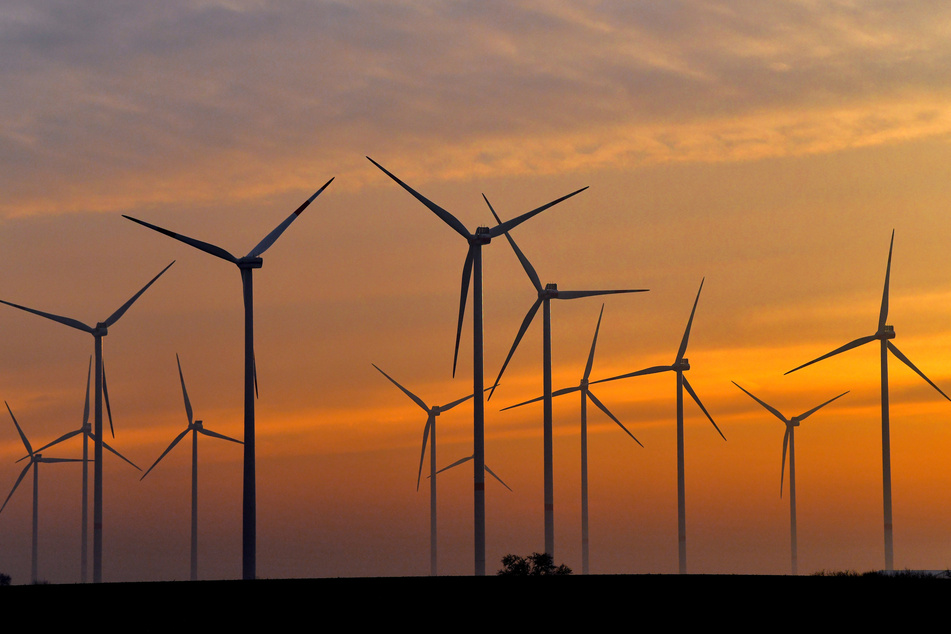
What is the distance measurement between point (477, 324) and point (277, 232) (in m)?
13.2

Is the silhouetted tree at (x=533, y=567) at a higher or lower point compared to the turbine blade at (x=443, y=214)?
lower

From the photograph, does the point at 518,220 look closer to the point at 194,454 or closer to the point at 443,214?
the point at 443,214

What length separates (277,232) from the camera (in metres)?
85.5

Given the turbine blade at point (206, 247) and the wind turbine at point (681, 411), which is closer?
the turbine blade at point (206, 247)

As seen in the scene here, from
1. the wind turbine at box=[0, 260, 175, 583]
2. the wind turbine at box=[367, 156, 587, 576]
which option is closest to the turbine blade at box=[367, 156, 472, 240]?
the wind turbine at box=[367, 156, 587, 576]

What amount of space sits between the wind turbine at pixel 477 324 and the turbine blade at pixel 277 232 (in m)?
4.37

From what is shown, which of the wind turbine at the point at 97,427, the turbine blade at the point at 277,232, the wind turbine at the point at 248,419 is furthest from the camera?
the wind turbine at the point at 97,427

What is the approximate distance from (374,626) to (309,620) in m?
2.96

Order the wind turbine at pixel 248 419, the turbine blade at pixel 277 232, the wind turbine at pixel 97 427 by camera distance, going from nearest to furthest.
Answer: the wind turbine at pixel 248 419
the turbine blade at pixel 277 232
the wind turbine at pixel 97 427

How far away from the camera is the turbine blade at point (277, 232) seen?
82.6 meters

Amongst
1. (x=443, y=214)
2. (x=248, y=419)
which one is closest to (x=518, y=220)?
(x=443, y=214)

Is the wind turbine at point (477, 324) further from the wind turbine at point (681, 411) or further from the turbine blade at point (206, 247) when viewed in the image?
the wind turbine at point (681, 411)

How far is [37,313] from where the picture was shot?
107938 mm

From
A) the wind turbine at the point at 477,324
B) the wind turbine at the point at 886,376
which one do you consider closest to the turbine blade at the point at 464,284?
the wind turbine at the point at 477,324
